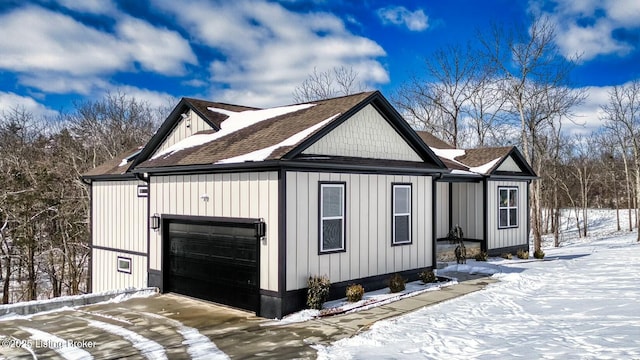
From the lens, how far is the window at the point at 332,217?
32.4ft

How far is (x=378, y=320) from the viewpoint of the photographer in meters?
8.78

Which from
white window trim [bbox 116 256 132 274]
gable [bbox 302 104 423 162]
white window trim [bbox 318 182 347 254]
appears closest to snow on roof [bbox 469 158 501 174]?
gable [bbox 302 104 423 162]

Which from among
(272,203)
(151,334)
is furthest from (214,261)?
(151,334)

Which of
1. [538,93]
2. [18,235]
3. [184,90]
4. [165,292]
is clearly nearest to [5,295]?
→ [18,235]

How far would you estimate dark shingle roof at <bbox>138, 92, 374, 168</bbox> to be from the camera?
33.7 ft

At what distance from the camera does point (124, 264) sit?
1456 centimetres

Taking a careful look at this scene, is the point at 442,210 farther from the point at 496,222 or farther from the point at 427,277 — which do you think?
the point at 427,277

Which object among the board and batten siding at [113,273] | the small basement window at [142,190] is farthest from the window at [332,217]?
the board and batten siding at [113,273]

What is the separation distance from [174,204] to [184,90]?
3380 centimetres

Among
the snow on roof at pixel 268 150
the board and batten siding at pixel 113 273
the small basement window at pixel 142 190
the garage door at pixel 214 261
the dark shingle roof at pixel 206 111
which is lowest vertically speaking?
the board and batten siding at pixel 113 273

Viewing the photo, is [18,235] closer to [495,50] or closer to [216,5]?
[216,5]

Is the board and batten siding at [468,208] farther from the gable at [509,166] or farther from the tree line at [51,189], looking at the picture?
the tree line at [51,189]

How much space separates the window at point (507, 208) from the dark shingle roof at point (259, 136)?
8894 millimetres

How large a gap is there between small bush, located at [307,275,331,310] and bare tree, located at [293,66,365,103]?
27.3m
